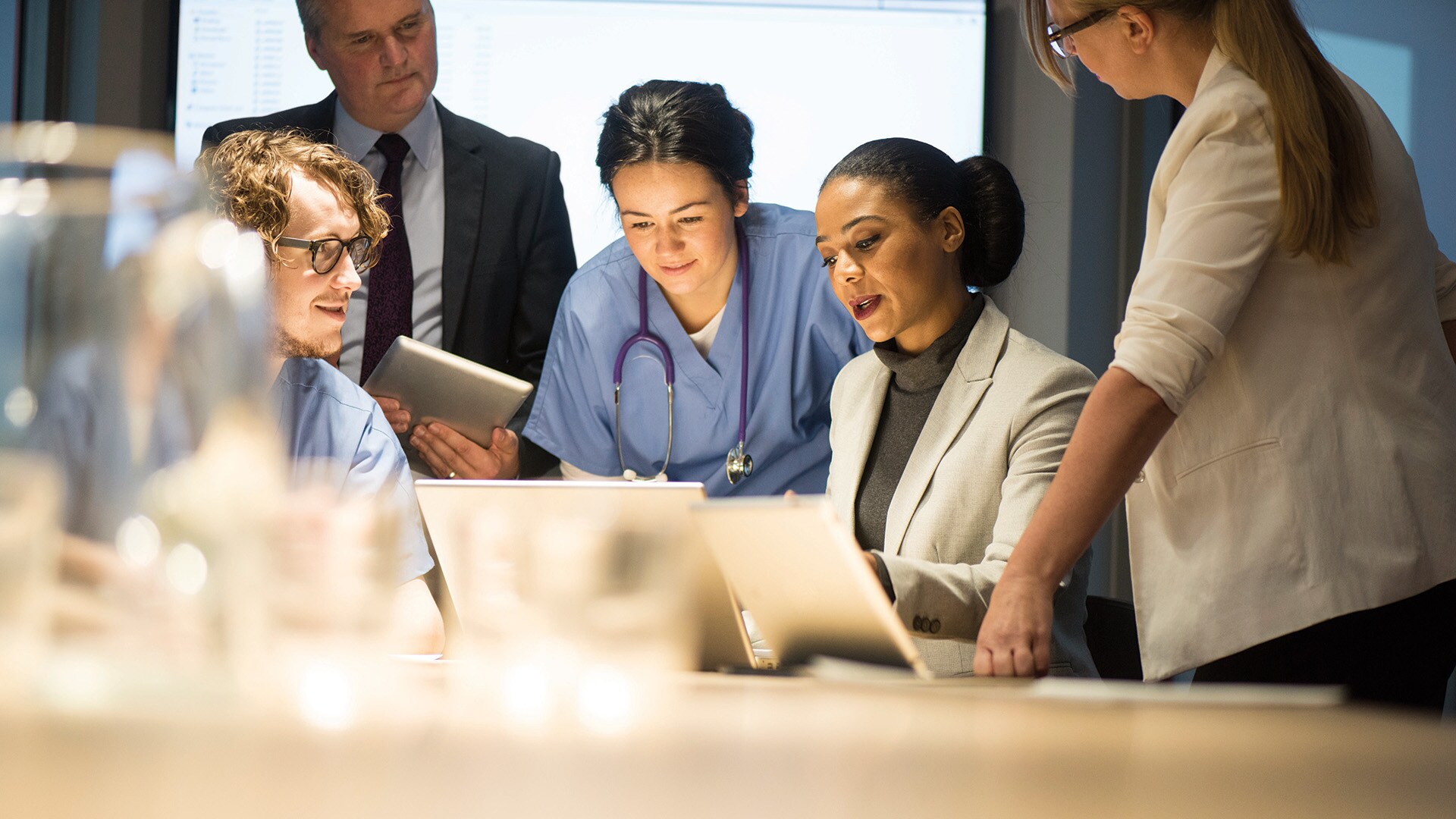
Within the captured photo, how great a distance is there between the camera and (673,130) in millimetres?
2205

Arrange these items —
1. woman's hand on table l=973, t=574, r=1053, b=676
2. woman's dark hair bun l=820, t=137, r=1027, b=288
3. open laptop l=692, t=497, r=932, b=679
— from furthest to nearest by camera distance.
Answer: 1. woman's dark hair bun l=820, t=137, r=1027, b=288
2. woman's hand on table l=973, t=574, r=1053, b=676
3. open laptop l=692, t=497, r=932, b=679

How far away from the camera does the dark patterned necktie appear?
267 cm

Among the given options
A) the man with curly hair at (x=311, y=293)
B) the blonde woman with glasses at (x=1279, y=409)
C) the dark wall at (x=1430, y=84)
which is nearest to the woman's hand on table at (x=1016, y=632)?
the blonde woman with glasses at (x=1279, y=409)

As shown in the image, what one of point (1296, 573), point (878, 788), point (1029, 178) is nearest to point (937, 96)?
point (1029, 178)

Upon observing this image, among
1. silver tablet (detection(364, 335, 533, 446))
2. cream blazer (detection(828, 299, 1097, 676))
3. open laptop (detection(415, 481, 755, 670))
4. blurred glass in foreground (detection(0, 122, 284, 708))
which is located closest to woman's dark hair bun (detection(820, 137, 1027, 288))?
cream blazer (detection(828, 299, 1097, 676))

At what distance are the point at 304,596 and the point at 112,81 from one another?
2.88 m

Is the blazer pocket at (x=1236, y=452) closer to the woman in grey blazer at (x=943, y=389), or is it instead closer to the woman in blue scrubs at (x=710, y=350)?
the woman in grey blazer at (x=943, y=389)

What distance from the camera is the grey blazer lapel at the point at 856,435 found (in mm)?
1753

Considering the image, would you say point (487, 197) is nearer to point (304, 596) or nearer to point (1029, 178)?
point (1029, 178)

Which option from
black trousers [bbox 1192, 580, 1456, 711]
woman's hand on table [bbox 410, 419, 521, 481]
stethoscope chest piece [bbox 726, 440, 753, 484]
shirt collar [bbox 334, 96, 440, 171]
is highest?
shirt collar [bbox 334, 96, 440, 171]

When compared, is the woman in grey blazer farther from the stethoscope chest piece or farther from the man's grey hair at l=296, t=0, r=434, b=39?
the man's grey hair at l=296, t=0, r=434, b=39

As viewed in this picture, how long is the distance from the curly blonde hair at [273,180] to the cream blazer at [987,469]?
908 millimetres

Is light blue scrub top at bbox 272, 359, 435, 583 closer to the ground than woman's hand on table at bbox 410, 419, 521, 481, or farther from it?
farther from it

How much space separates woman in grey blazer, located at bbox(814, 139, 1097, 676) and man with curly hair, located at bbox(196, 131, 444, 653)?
26.3 inches
